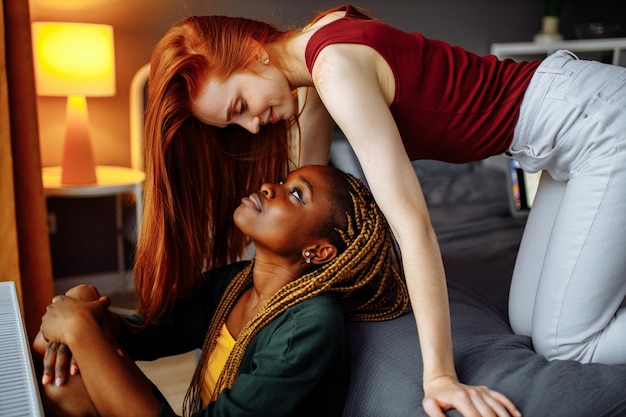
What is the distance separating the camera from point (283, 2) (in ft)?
10.6

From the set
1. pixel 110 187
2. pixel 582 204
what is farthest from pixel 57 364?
pixel 110 187

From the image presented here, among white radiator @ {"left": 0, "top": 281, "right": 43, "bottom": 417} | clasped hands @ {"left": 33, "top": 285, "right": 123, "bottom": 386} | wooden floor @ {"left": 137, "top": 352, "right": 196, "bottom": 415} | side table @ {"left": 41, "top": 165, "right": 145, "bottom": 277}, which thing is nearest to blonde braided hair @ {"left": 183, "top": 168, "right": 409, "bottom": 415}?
clasped hands @ {"left": 33, "top": 285, "right": 123, "bottom": 386}

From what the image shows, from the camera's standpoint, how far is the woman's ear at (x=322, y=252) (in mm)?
1317

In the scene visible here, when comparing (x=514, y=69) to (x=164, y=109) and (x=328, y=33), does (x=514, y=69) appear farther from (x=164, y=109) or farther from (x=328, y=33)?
(x=164, y=109)

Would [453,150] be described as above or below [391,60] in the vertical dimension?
below

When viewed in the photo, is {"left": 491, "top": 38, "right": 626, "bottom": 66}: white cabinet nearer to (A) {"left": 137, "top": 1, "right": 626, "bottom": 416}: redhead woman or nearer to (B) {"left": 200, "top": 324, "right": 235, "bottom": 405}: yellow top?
(A) {"left": 137, "top": 1, "right": 626, "bottom": 416}: redhead woman

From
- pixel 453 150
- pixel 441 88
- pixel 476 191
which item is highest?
pixel 441 88

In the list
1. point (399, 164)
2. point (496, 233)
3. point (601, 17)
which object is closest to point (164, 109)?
point (399, 164)

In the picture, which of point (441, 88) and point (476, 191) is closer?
point (441, 88)

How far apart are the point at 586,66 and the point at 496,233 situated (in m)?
1.07

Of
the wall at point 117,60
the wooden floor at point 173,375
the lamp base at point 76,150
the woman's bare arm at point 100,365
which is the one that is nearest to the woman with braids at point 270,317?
the woman's bare arm at point 100,365

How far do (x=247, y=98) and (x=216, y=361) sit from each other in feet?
1.82

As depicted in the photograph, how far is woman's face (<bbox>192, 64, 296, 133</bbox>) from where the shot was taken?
4.32 ft

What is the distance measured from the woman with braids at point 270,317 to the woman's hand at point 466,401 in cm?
20
